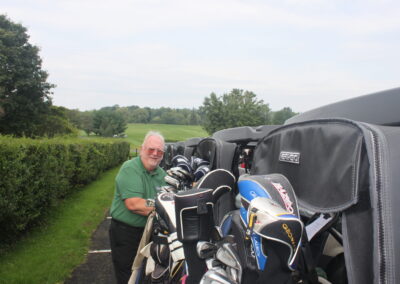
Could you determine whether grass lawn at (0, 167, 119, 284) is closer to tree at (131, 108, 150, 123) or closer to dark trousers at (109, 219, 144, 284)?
dark trousers at (109, 219, 144, 284)

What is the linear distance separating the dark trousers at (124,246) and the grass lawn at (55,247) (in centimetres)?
188

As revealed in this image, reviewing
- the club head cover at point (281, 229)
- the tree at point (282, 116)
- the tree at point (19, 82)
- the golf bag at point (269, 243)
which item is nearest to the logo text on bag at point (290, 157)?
the golf bag at point (269, 243)

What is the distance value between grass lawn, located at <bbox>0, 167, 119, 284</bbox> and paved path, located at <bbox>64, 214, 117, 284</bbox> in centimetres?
12

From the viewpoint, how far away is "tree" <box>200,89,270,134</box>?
103ft

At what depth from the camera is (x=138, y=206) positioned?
10.9 feet

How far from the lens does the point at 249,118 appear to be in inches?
1204

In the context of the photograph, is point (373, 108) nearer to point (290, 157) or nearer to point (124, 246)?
point (290, 157)

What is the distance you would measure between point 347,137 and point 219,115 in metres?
36.4

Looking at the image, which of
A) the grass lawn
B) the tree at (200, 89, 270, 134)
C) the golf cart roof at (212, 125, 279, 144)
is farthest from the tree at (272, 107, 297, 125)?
the golf cart roof at (212, 125, 279, 144)

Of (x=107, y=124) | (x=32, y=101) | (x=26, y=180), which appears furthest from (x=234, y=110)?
(x=107, y=124)

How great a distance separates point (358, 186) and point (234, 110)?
35.0 m

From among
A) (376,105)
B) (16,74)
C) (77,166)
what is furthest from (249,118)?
(376,105)

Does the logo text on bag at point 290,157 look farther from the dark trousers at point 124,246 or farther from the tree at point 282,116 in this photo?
the tree at point 282,116

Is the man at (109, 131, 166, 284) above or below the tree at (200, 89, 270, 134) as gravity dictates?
below
